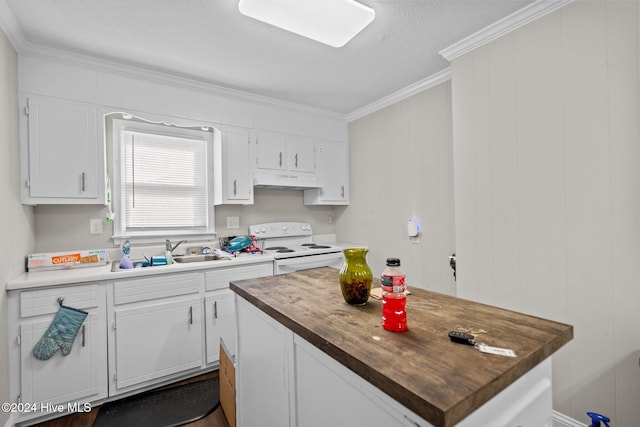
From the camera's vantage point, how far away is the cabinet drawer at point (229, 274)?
249cm

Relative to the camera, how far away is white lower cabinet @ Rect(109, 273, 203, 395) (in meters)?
2.12

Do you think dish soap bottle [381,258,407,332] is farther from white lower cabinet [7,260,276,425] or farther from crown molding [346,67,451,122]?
crown molding [346,67,451,122]

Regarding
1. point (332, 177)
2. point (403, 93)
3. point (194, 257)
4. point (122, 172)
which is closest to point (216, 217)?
point (194, 257)

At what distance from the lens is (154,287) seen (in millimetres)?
2244

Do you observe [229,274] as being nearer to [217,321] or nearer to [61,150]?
[217,321]

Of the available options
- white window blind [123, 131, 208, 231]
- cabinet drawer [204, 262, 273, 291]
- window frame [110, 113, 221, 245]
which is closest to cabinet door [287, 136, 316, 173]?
window frame [110, 113, 221, 245]

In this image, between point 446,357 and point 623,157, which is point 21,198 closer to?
point 446,357

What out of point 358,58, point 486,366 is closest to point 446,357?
point 486,366

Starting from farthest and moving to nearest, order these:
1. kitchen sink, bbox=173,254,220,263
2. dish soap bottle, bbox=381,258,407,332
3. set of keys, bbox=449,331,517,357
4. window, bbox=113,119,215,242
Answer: kitchen sink, bbox=173,254,220,263 → window, bbox=113,119,215,242 → dish soap bottle, bbox=381,258,407,332 → set of keys, bbox=449,331,517,357

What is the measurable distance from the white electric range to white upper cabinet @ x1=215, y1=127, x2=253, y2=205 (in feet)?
1.48

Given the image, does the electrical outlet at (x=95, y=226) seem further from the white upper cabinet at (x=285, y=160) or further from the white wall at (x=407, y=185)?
the white wall at (x=407, y=185)

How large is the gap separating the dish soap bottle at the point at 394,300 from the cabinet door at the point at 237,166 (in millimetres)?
2361

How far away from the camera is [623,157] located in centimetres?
152

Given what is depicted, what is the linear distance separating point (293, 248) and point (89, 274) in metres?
1.87
